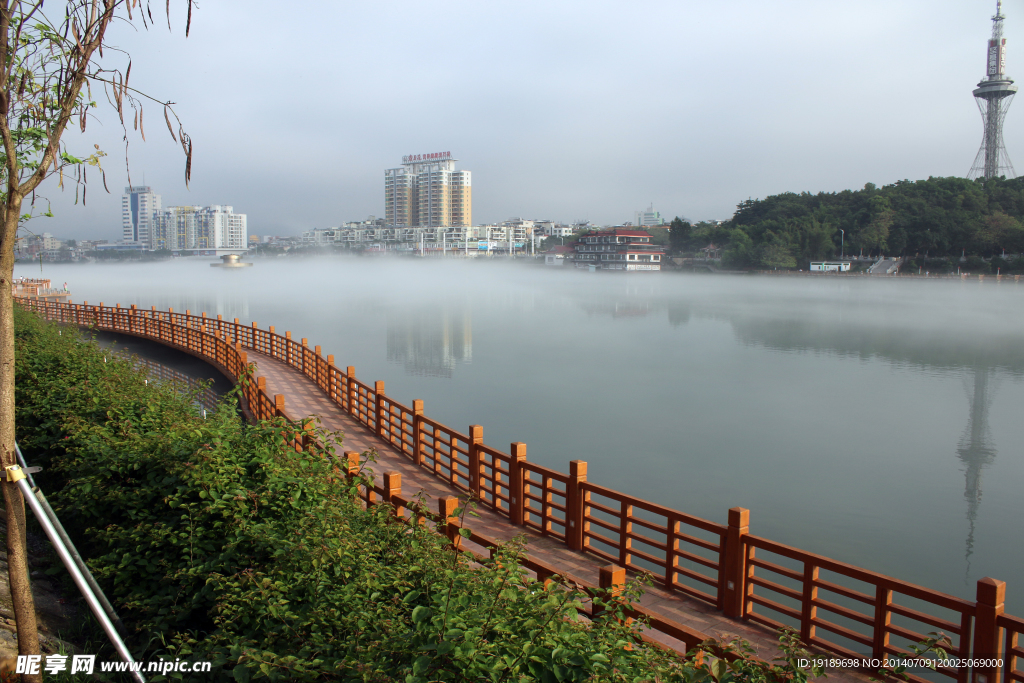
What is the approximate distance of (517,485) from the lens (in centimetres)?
811

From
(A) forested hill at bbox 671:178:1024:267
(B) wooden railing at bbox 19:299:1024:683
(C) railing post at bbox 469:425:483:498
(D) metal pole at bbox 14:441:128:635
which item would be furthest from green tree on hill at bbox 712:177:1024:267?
(D) metal pole at bbox 14:441:128:635

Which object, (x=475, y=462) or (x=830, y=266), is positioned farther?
(x=830, y=266)

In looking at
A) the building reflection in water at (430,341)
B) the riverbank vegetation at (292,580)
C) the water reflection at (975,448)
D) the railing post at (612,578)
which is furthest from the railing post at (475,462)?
the building reflection in water at (430,341)

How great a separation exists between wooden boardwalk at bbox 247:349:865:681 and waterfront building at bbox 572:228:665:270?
122022 millimetres

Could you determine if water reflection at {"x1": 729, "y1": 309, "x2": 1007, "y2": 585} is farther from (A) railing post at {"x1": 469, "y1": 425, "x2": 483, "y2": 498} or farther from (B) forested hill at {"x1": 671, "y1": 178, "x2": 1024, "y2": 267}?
(B) forested hill at {"x1": 671, "y1": 178, "x2": 1024, "y2": 267}

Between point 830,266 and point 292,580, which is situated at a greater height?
point 830,266

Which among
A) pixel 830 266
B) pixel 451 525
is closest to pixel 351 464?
pixel 451 525

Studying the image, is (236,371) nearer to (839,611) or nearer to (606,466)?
(606,466)

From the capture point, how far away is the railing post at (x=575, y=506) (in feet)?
24.0

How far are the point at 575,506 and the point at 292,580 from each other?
13.5ft

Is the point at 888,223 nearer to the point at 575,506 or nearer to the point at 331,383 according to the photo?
the point at 331,383

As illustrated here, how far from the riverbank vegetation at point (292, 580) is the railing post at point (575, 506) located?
279cm

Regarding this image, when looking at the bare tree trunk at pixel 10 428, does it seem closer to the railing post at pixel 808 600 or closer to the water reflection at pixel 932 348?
the railing post at pixel 808 600

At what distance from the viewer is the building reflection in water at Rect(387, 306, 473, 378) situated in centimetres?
3412
